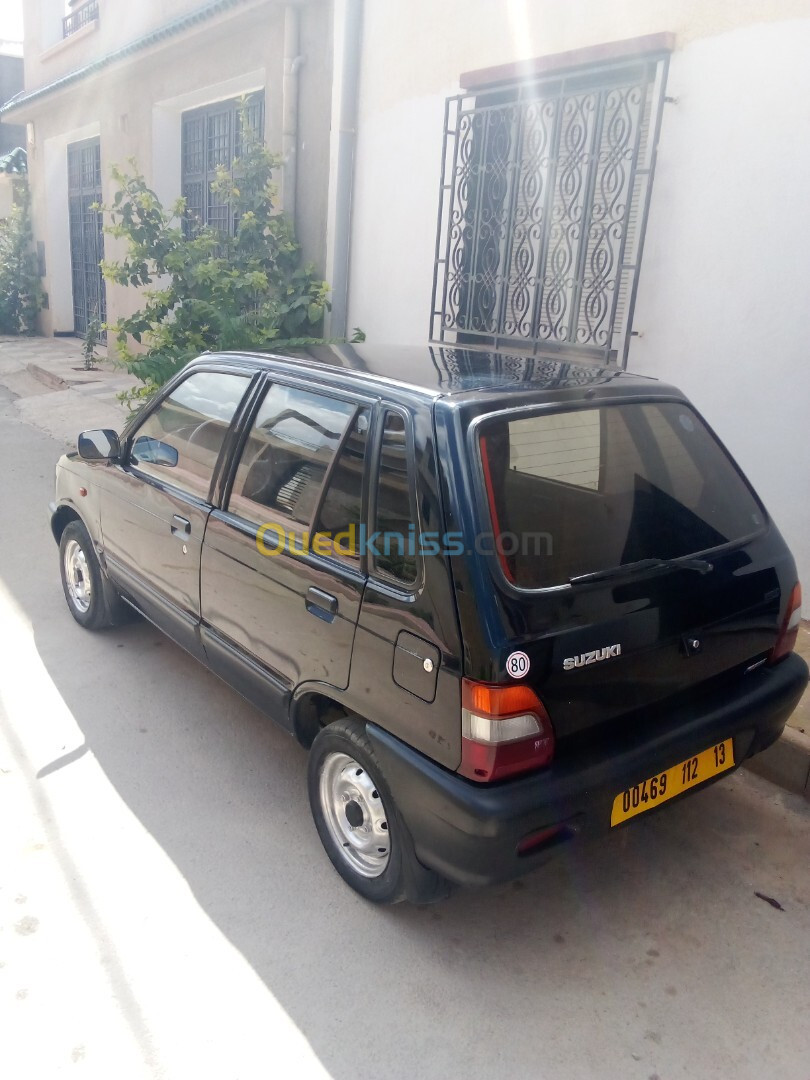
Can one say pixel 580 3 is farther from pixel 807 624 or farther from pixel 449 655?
pixel 449 655

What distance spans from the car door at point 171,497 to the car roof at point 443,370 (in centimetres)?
27

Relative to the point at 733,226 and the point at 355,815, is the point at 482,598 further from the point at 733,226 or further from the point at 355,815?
the point at 733,226

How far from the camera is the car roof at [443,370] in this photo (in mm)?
2604

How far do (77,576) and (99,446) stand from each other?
1.01 metres

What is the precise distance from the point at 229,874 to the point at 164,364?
4.35 m

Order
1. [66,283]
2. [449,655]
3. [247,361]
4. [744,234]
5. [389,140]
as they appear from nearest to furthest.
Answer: [449,655] → [247,361] → [744,234] → [389,140] → [66,283]

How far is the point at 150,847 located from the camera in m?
2.95

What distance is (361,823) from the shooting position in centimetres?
274

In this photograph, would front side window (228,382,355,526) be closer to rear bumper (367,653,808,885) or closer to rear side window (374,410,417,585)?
rear side window (374,410,417,585)

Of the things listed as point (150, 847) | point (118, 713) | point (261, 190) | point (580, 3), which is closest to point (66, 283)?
point (261, 190)

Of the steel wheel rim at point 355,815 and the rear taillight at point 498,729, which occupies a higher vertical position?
the rear taillight at point 498,729

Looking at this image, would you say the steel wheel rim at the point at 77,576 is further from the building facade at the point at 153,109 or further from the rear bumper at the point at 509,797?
the building facade at the point at 153,109

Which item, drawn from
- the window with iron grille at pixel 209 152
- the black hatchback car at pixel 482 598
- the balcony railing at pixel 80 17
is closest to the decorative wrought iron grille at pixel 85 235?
the balcony railing at pixel 80 17

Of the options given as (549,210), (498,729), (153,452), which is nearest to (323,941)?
(498,729)
